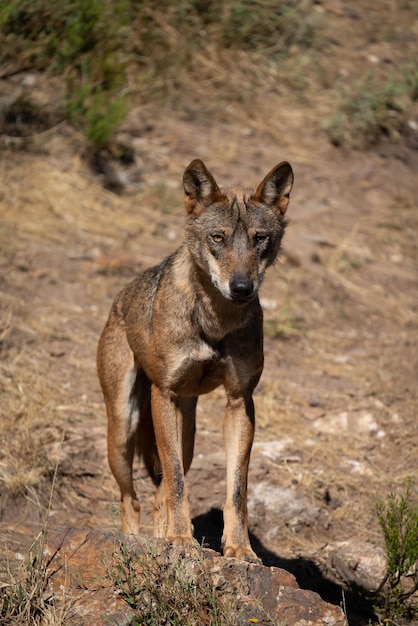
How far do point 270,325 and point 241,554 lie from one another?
196 inches

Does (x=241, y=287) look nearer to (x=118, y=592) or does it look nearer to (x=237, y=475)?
(x=237, y=475)

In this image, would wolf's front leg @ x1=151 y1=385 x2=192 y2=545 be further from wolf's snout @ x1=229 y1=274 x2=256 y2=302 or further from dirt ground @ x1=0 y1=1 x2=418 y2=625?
wolf's snout @ x1=229 y1=274 x2=256 y2=302

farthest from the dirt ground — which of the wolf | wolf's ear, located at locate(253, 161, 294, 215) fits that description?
wolf's ear, located at locate(253, 161, 294, 215)

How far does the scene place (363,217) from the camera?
12.5 metres

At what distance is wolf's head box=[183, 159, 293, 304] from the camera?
4750 millimetres

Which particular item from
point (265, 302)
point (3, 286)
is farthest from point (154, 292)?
point (265, 302)

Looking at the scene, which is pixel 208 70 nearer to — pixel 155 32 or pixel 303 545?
pixel 155 32

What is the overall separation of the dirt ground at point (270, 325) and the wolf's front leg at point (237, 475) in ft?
2.49

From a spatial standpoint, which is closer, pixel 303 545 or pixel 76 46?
pixel 303 545

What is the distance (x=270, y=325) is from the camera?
9.39 meters

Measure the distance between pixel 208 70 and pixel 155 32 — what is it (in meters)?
→ 1.21

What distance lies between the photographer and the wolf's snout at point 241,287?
461 cm

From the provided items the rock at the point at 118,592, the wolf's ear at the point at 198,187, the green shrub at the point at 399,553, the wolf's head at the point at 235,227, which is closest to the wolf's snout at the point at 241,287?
the wolf's head at the point at 235,227

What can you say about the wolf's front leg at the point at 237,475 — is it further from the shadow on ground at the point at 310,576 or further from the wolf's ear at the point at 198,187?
the wolf's ear at the point at 198,187
